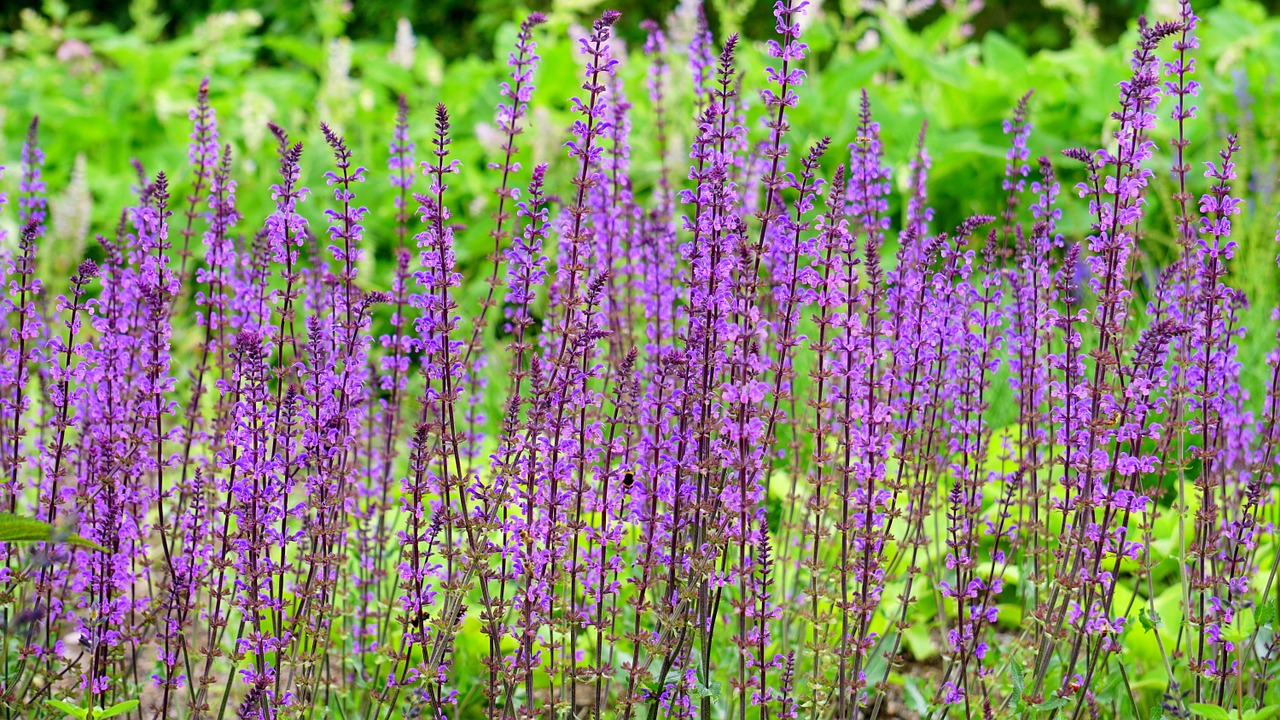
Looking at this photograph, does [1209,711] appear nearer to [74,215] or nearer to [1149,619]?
[1149,619]

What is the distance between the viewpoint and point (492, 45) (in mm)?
14078

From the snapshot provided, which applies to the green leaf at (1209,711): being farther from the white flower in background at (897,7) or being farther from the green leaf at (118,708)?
the white flower in background at (897,7)

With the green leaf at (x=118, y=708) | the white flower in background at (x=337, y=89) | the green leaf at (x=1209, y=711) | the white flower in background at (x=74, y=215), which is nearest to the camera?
the green leaf at (x=118, y=708)

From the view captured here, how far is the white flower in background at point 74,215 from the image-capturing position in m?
7.55

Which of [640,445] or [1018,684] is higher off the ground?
[640,445]

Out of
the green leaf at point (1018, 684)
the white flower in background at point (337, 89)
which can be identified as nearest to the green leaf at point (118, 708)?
the green leaf at point (1018, 684)

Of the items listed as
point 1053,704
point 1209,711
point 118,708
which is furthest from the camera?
point 1053,704

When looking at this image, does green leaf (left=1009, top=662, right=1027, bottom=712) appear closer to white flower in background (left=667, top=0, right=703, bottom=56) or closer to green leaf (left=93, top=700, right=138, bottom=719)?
green leaf (left=93, top=700, right=138, bottom=719)

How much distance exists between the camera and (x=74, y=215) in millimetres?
7586

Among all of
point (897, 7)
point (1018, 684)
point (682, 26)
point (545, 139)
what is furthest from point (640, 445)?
point (897, 7)

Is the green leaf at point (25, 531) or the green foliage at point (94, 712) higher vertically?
the green leaf at point (25, 531)

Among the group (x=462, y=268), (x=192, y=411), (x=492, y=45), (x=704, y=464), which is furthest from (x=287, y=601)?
(x=492, y=45)

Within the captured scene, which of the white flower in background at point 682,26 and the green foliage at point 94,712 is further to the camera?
the white flower in background at point 682,26

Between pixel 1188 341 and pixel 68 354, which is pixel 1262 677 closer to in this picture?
pixel 1188 341
